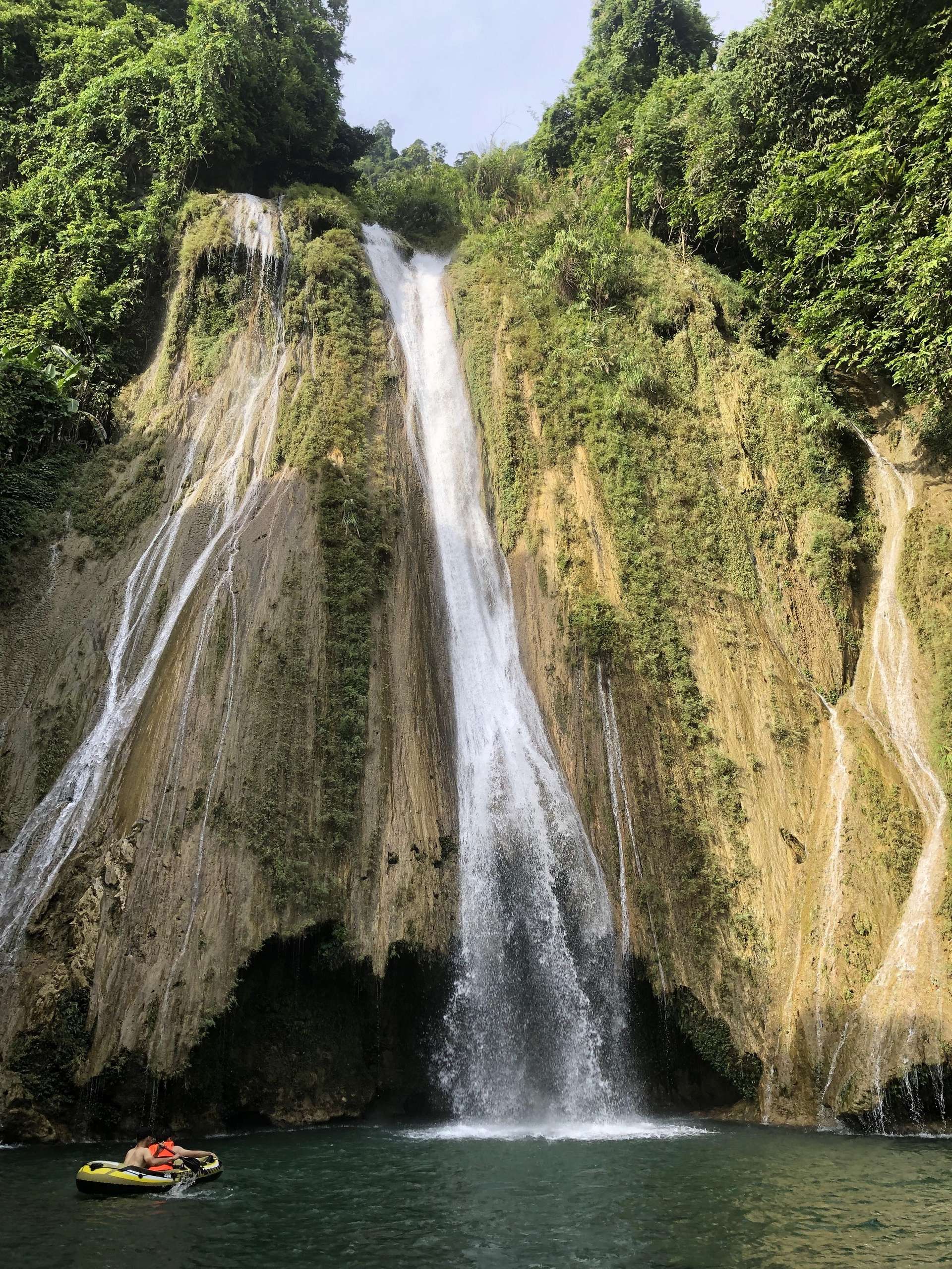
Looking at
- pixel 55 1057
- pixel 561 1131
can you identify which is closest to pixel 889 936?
pixel 561 1131

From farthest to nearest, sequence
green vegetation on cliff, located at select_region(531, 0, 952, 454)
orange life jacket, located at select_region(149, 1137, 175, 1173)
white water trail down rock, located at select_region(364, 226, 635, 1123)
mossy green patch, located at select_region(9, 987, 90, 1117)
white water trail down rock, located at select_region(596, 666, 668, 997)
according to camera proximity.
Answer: green vegetation on cliff, located at select_region(531, 0, 952, 454) < white water trail down rock, located at select_region(596, 666, 668, 997) < white water trail down rock, located at select_region(364, 226, 635, 1123) < mossy green patch, located at select_region(9, 987, 90, 1117) < orange life jacket, located at select_region(149, 1137, 175, 1173)

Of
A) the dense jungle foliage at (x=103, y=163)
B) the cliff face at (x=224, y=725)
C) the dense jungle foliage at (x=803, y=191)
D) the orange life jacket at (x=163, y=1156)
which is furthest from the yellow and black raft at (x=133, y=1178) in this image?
the dense jungle foliage at (x=803, y=191)

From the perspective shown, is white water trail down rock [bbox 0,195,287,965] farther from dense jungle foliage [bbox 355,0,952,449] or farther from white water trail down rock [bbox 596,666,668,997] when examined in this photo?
dense jungle foliage [bbox 355,0,952,449]

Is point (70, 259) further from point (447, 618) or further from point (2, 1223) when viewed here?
point (2, 1223)

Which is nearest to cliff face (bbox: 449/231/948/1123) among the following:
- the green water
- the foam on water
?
the foam on water

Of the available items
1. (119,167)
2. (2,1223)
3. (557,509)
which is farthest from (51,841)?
(119,167)

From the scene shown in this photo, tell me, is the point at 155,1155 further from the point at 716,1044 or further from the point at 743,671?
the point at 743,671
